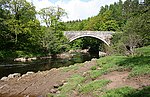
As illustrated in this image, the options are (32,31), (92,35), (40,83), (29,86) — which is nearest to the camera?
(29,86)

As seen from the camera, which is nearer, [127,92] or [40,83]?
[127,92]

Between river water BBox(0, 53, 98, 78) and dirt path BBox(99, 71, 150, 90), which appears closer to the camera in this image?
dirt path BBox(99, 71, 150, 90)

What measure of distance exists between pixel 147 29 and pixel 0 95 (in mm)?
20475

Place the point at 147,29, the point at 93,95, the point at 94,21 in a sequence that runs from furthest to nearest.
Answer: the point at 94,21, the point at 147,29, the point at 93,95

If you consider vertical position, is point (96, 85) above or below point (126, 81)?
below

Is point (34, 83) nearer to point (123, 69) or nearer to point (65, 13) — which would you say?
point (123, 69)

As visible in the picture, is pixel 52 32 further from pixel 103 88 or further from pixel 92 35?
pixel 103 88

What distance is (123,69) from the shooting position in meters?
12.8

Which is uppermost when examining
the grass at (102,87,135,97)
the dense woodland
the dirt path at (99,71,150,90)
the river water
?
the dense woodland

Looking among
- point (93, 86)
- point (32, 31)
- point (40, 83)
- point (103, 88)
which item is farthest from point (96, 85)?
point (32, 31)

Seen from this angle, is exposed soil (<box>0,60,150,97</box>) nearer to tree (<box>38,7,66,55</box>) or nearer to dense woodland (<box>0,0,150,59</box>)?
dense woodland (<box>0,0,150,59</box>)

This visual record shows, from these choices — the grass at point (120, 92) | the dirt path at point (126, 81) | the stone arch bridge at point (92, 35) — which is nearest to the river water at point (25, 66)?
the dirt path at point (126, 81)

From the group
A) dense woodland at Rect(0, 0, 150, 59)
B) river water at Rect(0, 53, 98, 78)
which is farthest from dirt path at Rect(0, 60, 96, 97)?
dense woodland at Rect(0, 0, 150, 59)

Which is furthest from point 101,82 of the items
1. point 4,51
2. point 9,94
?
point 4,51
